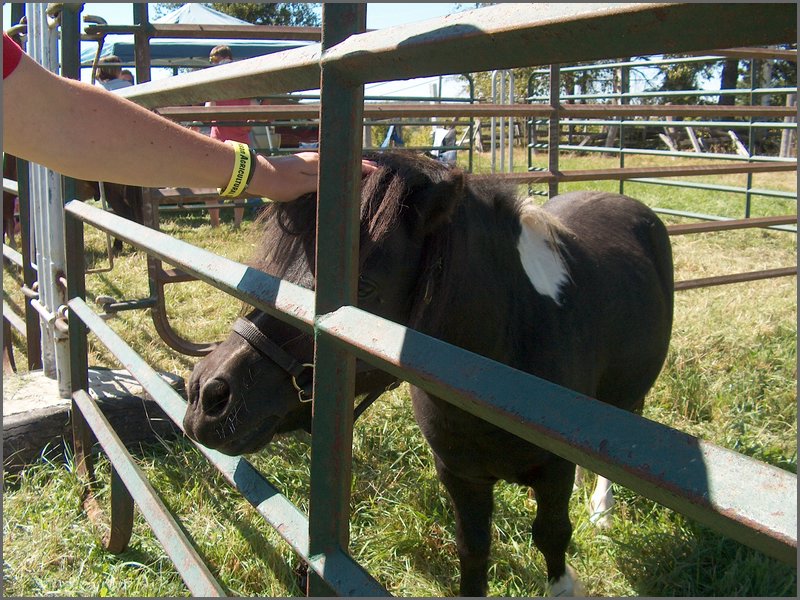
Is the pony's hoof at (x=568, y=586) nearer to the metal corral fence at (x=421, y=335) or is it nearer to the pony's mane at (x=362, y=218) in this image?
the metal corral fence at (x=421, y=335)

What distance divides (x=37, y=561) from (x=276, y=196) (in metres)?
1.92

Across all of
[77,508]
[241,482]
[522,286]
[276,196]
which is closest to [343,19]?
[276,196]

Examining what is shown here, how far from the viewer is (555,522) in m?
2.35

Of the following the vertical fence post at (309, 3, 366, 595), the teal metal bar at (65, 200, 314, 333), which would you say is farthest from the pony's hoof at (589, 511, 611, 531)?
the teal metal bar at (65, 200, 314, 333)

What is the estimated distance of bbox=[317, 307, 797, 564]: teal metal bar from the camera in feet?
1.91

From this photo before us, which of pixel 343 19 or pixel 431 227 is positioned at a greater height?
pixel 343 19

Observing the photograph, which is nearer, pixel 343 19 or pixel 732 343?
pixel 343 19

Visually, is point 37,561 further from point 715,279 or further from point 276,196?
point 715,279

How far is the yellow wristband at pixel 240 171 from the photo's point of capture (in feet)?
4.66

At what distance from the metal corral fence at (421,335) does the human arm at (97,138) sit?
0.19 meters

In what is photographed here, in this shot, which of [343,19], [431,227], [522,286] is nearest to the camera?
[343,19]

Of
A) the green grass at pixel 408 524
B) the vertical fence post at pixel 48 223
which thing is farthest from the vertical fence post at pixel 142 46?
the green grass at pixel 408 524

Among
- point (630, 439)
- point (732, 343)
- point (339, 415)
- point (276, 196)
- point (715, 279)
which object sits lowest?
point (732, 343)

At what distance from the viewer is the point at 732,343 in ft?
14.5
